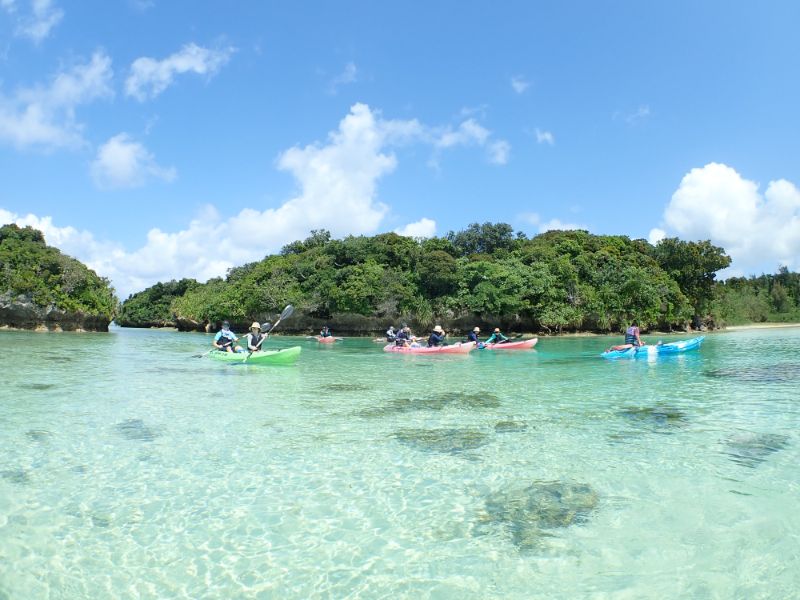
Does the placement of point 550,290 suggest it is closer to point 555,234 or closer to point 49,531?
point 555,234

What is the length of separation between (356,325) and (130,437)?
42.4 meters

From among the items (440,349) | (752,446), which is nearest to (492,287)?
(440,349)

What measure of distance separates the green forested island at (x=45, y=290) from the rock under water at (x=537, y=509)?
164ft

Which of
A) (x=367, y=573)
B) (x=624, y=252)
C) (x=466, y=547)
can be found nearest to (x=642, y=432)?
(x=466, y=547)

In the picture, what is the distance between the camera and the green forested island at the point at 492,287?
43875mm

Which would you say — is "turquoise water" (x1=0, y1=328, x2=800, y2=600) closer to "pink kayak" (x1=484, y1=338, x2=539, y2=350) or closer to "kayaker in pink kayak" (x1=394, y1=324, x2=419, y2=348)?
"kayaker in pink kayak" (x1=394, y1=324, x2=419, y2=348)

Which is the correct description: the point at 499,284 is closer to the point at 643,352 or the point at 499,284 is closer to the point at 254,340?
the point at 643,352

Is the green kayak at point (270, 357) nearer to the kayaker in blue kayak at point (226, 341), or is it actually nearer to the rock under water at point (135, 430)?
the kayaker in blue kayak at point (226, 341)

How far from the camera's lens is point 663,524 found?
446cm

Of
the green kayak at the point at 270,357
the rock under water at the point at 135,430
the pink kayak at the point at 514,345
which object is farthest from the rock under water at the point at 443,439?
the pink kayak at the point at 514,345

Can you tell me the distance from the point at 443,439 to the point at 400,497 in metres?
2.24

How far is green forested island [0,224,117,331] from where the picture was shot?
43188 millimetres

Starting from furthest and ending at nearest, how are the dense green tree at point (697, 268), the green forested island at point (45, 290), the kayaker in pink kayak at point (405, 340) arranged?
the dense green tree at point (697, 268)
the green forested island at point (45, 290)
the kayaker in pink kayak at point (405, 340)

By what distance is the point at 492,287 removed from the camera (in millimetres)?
42906
